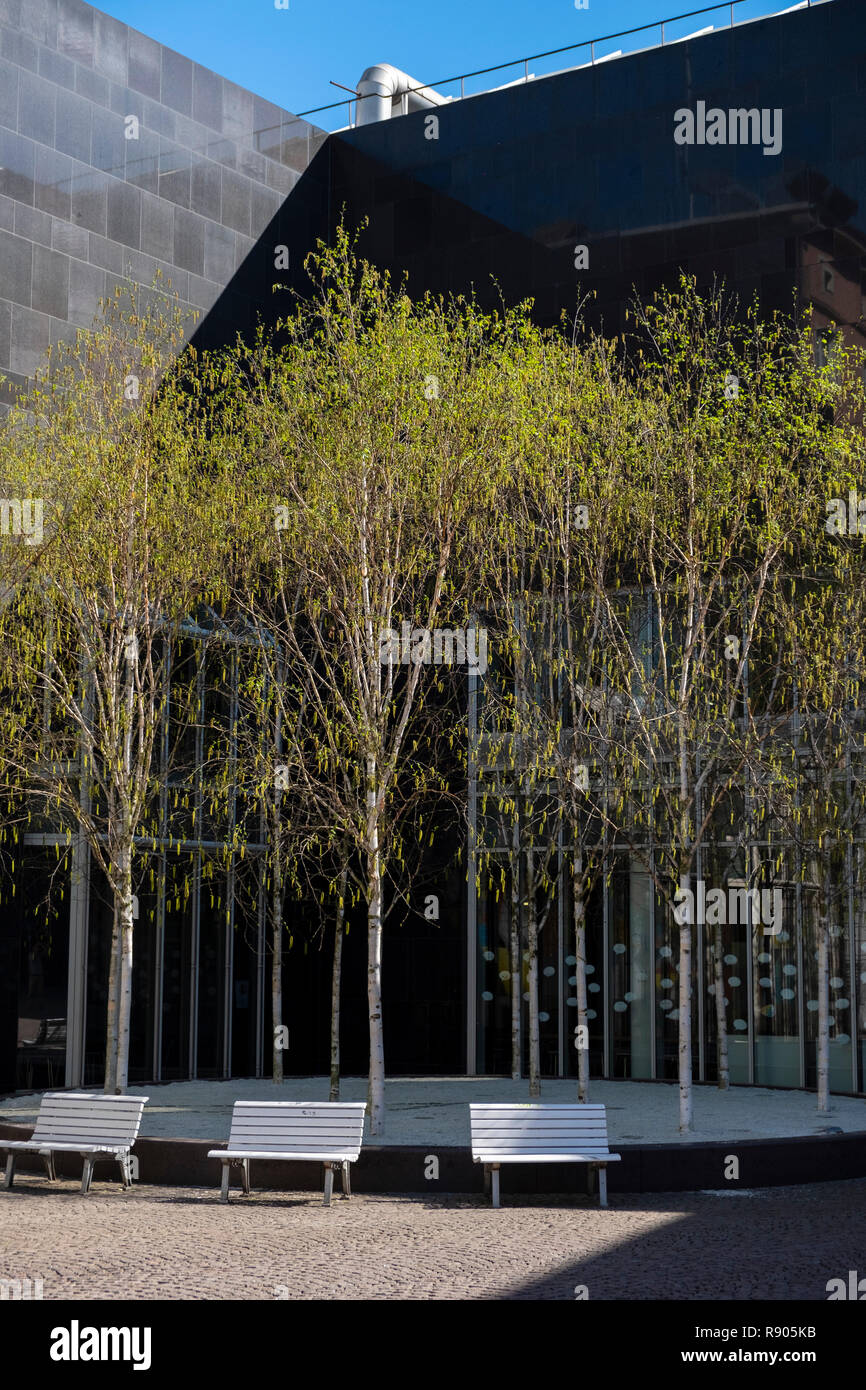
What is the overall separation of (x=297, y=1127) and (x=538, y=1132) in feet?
7.20

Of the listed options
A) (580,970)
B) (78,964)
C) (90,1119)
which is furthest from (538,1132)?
(78,964)

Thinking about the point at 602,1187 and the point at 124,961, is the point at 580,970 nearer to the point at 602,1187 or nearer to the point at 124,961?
the point at 602,1187

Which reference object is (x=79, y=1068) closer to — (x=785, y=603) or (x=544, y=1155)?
(x=544, y=1155)

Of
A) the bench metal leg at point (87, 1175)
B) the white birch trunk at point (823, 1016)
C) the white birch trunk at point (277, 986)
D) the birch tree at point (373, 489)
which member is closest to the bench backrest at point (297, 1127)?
the bench metal leg at point (87, 1175)

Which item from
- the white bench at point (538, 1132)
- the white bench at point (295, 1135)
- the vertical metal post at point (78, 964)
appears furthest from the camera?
the vertical metal post at point (78, 964)

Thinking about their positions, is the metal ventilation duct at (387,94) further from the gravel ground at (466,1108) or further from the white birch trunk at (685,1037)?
the white birch trunk at (685,1037)

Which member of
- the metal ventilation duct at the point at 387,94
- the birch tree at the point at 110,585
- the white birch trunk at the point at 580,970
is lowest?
the white birch trunk at the point at 580,970

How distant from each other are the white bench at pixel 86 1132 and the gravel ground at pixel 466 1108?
1443 mm

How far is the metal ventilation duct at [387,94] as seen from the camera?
29.4m

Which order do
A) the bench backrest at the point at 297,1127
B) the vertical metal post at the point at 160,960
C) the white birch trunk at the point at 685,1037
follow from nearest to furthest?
the bench backrest at the point at 297,1127 < the white birch trunk at the point at 685,1037 < the vertical metal post at the point at 160,960

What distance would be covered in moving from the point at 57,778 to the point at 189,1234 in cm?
782

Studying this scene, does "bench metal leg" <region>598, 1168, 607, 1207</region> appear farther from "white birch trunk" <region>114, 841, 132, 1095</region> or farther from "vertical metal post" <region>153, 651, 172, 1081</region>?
"vertical metal post" <region>153, 651, 172, 1081</region>

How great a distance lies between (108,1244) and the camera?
11.6 metres

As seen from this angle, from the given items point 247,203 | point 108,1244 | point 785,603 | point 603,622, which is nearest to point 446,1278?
point 108,1244
